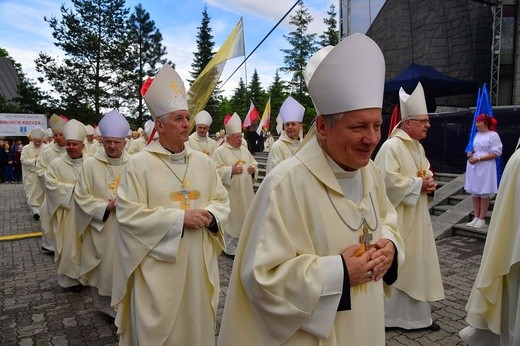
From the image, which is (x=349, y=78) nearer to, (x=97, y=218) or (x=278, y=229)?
(x=278, y=229)

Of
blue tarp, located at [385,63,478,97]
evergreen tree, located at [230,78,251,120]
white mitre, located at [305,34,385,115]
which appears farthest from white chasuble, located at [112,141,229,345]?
evergreen tree, located at [230,78,251,120]

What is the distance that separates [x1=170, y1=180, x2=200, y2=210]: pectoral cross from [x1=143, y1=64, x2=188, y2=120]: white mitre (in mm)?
637

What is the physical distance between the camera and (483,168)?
7.98m

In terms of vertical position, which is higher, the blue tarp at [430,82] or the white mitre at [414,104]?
the blue tarp at [430,82]

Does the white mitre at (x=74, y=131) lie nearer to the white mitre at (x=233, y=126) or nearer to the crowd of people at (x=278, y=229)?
the crowd of people at (x=278, y=229)

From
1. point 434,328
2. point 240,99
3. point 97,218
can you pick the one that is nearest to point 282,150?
point 97,218

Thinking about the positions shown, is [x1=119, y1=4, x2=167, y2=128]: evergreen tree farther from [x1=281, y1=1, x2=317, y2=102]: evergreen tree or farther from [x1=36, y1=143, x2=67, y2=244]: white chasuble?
[x1=36, y1=143, x2=67, y2=244]: white chasuble

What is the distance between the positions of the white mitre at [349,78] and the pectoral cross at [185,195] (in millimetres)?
1817

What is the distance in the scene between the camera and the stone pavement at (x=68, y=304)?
4.39 meters

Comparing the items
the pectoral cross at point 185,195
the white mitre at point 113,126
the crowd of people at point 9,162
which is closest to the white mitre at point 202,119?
the white mitre at point 113,126

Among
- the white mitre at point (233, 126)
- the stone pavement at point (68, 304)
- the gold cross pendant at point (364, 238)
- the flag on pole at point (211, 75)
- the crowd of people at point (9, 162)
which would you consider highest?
the flag on pole at point (211, 75)

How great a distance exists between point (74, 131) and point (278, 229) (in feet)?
16.8

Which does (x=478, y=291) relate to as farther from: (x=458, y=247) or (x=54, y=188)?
(x=54, y=188)

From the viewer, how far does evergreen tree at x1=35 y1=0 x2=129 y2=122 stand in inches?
1342
